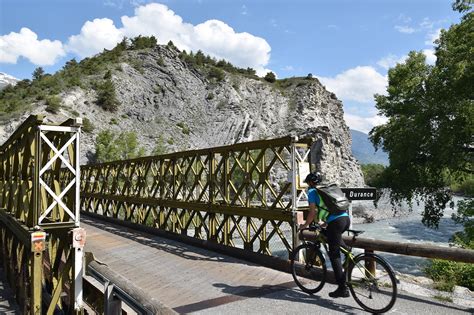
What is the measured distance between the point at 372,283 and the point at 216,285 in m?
2.85

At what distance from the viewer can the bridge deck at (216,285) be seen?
5.52 meters

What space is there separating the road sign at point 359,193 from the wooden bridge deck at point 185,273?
1925 mm

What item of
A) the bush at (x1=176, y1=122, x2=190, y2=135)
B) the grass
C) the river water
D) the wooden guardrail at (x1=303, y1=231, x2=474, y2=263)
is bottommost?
the river water

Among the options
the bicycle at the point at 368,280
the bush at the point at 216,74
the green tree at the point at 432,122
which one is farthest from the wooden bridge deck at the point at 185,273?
the bush at the point at 216,74

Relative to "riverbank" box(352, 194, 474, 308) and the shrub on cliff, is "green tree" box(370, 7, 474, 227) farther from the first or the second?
the shrub on cliff

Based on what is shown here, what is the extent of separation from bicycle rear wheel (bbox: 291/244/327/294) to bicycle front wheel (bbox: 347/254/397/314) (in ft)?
2.32

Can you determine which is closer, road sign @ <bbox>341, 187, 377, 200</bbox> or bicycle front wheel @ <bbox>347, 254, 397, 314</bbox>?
bicycle front wheel @ <bbox>347, 254, 397, 314</bbox>

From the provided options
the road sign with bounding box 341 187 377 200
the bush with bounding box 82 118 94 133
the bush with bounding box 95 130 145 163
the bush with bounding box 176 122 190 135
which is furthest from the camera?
the bush with bounding box 176 122 190 135

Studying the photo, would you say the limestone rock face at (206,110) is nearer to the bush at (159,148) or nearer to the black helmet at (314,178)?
the bush at (159,148)

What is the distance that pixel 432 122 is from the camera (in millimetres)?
17797

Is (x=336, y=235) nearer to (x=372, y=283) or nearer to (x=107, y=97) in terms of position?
(x=372, y=283)

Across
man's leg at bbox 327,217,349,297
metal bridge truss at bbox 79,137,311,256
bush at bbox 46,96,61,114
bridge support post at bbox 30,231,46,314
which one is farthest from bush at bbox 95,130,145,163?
man's leg at bbox 327,217,349,297

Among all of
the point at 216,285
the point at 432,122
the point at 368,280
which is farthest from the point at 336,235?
the point at 432,122

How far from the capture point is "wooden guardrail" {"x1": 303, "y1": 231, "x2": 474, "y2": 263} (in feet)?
17.3
